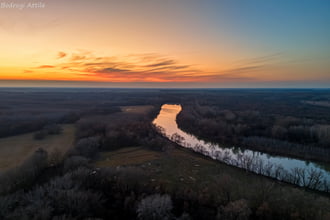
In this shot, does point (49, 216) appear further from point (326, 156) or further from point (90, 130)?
point (326, 156)

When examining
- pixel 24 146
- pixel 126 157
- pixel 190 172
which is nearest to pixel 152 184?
pixel 190 172

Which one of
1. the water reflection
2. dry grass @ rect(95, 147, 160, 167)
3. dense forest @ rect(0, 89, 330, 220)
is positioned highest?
dense forest @ rect(0, 89, 330, 220)

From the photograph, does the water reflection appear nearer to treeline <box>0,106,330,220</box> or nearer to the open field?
the open field

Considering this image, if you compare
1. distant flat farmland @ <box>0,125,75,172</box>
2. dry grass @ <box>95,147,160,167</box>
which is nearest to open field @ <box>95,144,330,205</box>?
dry grass @ <box>95,147,160,167</box>

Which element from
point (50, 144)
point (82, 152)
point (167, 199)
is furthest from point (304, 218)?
point (50, 144)

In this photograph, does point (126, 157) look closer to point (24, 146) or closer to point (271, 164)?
point (24, 146)

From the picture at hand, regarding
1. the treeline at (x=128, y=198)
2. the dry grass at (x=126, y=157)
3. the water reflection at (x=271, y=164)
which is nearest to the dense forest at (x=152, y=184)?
the treeline at (x=128, y=198)
